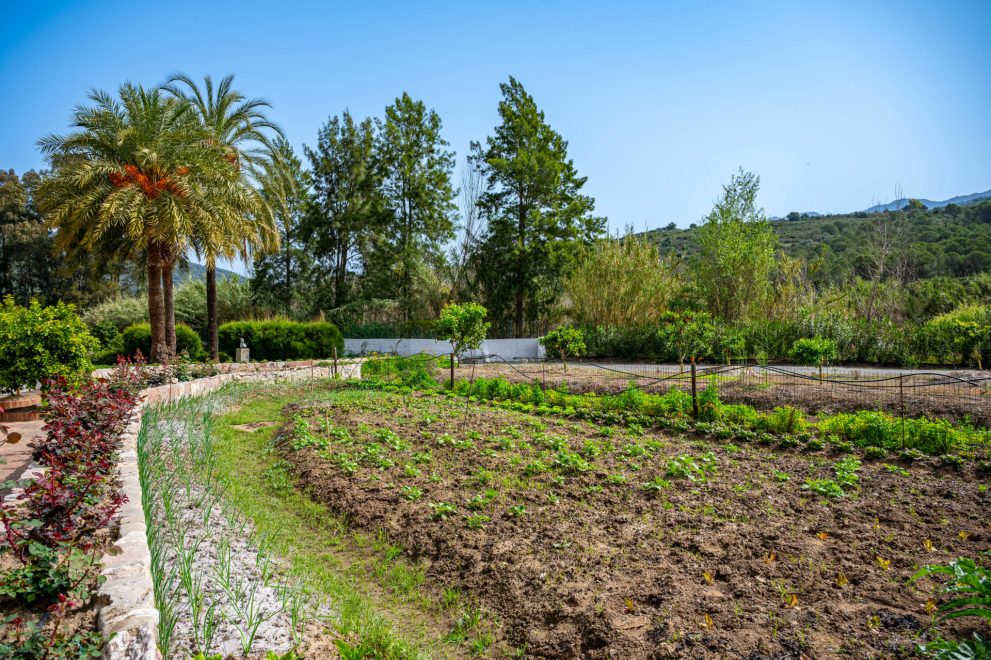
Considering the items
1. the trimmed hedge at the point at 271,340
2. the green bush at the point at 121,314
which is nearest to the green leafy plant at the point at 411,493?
the trimmed hedge at the point at 271,340

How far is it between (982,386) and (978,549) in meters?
8.01

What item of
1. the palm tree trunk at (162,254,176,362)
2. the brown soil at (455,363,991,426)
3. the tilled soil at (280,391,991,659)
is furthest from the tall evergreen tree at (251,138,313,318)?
the tilled soil at (280,391,991,659)

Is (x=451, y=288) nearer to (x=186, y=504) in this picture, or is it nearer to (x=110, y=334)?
(x=110, y=334)

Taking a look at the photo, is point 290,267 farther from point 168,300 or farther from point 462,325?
point 462,325

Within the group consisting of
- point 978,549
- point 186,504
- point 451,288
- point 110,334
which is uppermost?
point 451,288

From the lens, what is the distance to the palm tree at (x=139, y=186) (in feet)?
43.8

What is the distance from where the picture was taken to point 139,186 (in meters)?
14.0

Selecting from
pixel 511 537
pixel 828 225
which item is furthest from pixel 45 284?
pixel 828 225

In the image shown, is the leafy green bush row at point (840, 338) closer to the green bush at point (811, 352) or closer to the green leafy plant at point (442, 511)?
the green bush at point (811, 352)

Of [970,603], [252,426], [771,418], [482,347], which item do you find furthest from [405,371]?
[970,603]

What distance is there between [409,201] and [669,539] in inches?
973

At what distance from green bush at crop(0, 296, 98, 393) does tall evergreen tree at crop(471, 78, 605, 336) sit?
58.8 feet

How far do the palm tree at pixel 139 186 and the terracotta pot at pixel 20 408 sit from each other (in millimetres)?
5509

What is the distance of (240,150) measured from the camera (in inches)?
682
